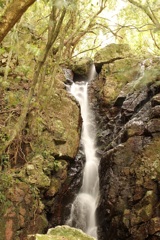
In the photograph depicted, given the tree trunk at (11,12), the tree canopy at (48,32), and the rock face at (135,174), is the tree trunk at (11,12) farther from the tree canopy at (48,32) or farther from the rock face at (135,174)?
the rock face at (135,174)

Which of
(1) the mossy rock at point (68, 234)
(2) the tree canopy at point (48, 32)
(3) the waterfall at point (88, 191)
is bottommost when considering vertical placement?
(1) the mossy rock at point (68, 234)

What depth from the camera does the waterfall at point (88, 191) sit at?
8.10 m

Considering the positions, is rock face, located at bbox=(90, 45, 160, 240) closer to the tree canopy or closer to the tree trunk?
the tree canopy

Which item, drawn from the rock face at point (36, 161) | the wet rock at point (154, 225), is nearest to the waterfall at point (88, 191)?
the rock face at point (36, 161)

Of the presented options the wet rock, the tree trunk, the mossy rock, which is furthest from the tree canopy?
the wet rock

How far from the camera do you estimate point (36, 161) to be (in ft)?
25.2

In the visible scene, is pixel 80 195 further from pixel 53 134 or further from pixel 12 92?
pixel 12 92

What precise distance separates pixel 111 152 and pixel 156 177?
5.62ft

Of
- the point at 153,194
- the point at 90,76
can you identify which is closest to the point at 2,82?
the point at 153,194

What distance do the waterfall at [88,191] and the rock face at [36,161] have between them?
0.48 m

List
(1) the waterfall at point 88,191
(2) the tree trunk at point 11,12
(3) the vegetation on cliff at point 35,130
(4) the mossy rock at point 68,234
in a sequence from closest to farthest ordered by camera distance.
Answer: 1. (2) the tree trunk at point 11,12
2. (4) the mossy rock at point 68,234
3. (3) the vegetation on cliff at point 35,130
4. (1) the waterfall at point 88,191

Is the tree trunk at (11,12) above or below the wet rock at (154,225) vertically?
above

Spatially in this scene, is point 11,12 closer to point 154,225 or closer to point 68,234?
point 68,234

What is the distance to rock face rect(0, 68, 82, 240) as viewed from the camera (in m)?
6.49
